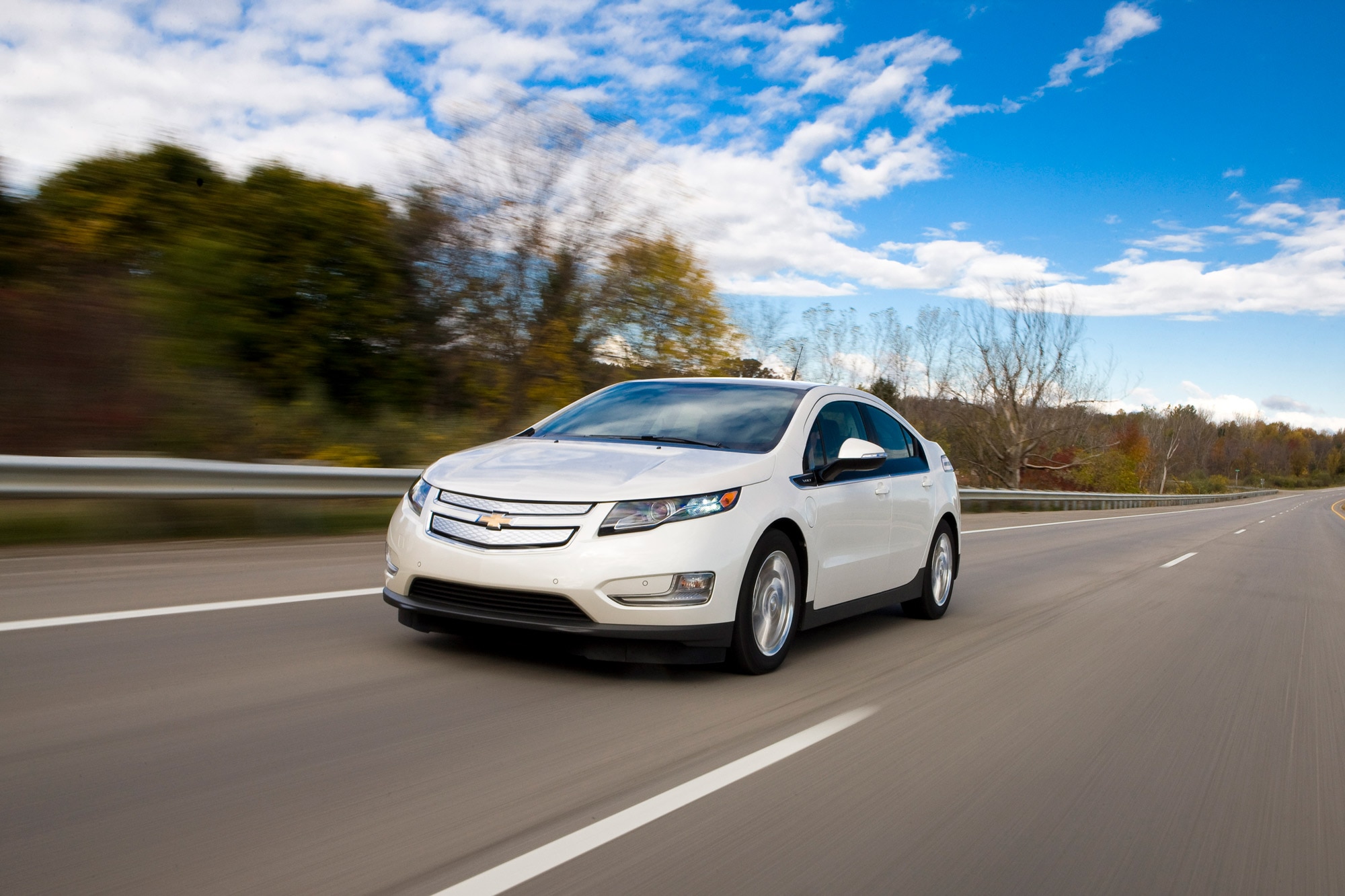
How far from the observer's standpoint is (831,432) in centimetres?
647

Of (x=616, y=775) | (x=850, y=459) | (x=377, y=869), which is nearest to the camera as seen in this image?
(x=377, y=869)

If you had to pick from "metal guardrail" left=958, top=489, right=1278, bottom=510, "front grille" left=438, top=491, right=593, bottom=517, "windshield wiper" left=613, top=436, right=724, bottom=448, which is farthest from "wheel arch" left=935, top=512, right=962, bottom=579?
"metal guardrail" left=958, top=489, right=1278, bottom=510

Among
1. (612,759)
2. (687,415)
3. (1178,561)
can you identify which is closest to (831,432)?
(687,415)

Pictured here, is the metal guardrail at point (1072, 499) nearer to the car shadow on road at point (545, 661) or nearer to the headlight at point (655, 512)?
the car shadow on road at point (545, 661)

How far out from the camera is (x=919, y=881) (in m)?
3.24

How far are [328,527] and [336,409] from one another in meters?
6.96

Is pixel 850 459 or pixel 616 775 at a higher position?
pixel 850 459

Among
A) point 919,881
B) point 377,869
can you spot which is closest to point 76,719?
point 377,869

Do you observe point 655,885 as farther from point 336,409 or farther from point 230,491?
point 336,409

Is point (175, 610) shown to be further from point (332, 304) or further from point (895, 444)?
point (332, 304)

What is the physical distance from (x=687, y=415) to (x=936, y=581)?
2728 mm

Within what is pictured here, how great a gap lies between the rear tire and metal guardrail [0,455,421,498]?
5.23m

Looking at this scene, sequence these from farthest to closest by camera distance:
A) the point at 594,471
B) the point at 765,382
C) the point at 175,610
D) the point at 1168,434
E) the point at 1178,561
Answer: the point at 1168,434, the point at 1178,561, the point at 765,382, the point at 175,610, the point at 594,471

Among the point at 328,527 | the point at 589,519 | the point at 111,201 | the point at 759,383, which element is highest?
the point at 111,201
